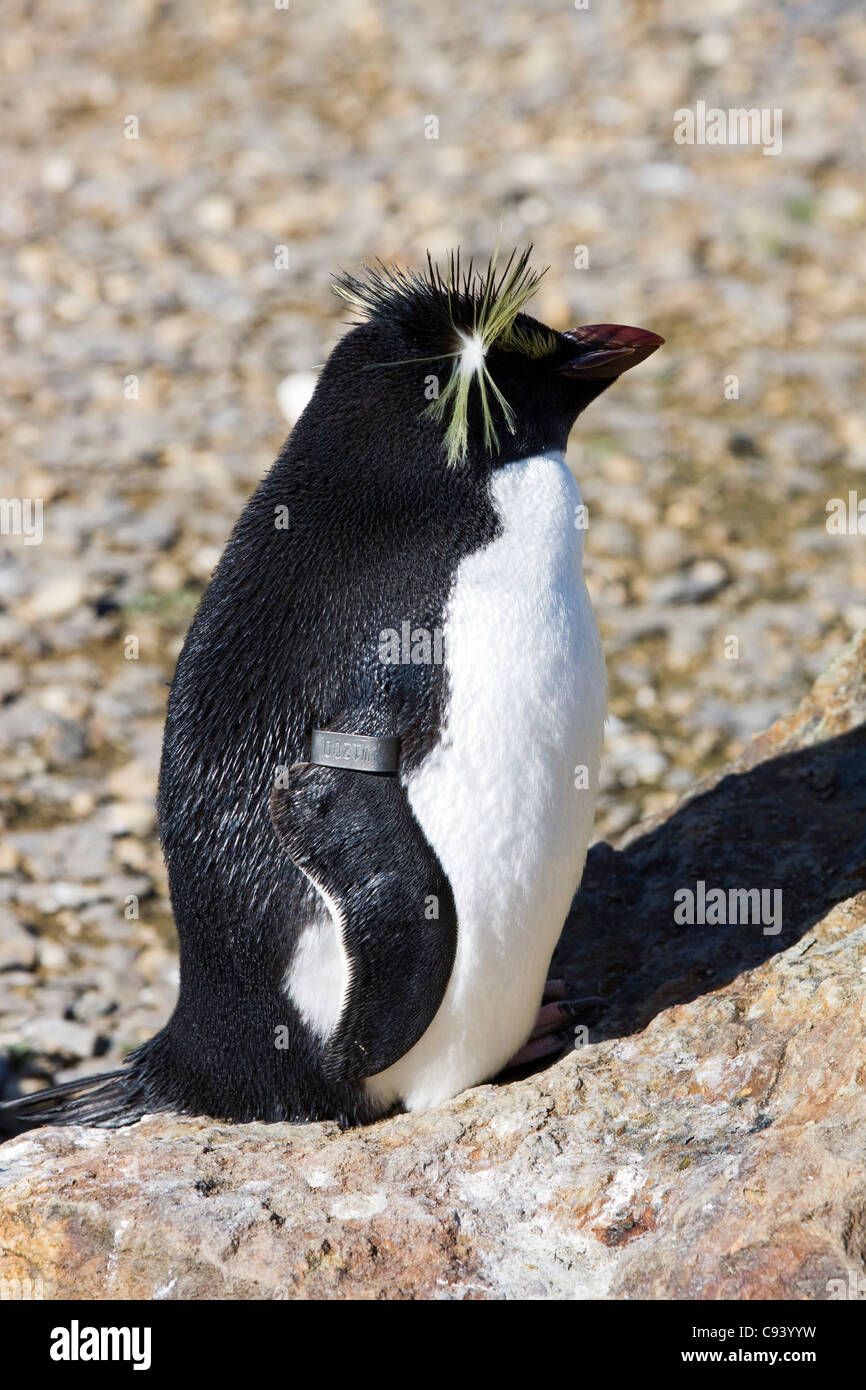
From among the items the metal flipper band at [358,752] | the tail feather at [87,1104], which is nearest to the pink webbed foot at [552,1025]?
the metal flipper band at [358,752]

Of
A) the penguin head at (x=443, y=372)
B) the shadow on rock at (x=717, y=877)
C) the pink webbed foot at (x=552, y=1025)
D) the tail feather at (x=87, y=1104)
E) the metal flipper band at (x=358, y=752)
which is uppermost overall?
the penguin head at (x=443, y=372)

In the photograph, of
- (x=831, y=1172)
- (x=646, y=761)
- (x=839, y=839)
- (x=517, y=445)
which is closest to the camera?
(x=831, y=1172)

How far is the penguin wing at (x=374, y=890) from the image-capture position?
255cm

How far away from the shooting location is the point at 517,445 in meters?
2.71

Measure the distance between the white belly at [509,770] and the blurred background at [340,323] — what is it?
43 cm

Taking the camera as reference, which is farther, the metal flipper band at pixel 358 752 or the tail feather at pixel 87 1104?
the tail feather at pixel 87 1104

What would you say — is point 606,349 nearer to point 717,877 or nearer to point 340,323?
point 717,877

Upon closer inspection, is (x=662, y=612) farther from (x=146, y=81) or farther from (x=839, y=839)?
(x=146, y=81)

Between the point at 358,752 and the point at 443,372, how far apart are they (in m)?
0.65

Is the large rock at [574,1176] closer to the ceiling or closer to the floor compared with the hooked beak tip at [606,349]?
closer to the floor

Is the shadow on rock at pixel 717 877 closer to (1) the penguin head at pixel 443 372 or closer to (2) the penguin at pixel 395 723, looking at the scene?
(2) the penguin at pixel 395 723

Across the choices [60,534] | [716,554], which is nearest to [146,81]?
[60,534]

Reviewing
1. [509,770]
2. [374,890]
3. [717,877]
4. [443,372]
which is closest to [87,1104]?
[374,890]

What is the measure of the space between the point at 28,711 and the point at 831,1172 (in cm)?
349
